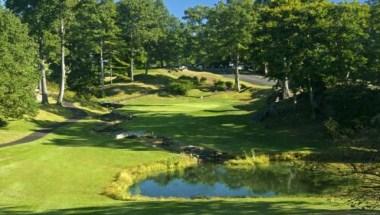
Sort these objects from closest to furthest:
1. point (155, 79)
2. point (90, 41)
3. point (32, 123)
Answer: point (32, 123) → point (90, 41) → point (155, 79)

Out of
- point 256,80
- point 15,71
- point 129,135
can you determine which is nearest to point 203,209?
point 129,135

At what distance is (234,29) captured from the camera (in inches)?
3873

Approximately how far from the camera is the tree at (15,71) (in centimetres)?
5138

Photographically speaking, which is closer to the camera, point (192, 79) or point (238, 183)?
point (238, 183)

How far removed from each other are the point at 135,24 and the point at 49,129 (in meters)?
61.8

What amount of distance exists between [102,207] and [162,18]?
116392 millimetres

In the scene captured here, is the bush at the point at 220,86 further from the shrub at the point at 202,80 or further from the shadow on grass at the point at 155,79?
the shadow on grass at the point at 155,79

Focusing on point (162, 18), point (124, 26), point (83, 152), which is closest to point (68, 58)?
point (124, 26)

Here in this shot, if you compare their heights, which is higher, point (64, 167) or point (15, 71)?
point (15, 71)

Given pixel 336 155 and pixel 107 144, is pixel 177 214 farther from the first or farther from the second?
pixel 107 144

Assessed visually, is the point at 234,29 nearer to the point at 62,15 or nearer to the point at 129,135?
the point at 62,15

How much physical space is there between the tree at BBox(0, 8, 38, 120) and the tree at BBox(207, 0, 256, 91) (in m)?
45.6

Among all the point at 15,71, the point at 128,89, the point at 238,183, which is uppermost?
the point at 15,71

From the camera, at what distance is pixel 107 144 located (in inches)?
1821
